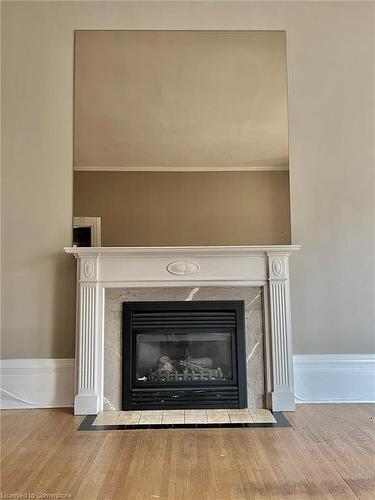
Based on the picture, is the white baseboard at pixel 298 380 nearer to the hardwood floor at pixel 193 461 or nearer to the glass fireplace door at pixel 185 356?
the hardwood floor at pixel 193 461

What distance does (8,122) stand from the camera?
3170mm

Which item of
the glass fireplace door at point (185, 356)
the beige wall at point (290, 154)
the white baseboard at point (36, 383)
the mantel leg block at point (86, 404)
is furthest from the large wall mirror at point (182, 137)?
the mantel leg block at point (86, 404)

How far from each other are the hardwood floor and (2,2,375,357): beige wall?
0.74 meters

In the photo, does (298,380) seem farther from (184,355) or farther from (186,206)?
(186,206)

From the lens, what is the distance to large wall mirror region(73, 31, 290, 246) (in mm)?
3098

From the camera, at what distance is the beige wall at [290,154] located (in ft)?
10.2

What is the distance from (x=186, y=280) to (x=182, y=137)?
1.15 meters

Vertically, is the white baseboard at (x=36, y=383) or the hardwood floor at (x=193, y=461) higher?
the white baseboard at (x=36, y=383)

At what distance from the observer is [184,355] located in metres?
3.03

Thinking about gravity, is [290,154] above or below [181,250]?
above

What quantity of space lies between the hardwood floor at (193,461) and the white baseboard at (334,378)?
1.12 ft

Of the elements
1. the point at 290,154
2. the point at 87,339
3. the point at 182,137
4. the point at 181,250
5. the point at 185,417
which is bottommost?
the point at 185,417

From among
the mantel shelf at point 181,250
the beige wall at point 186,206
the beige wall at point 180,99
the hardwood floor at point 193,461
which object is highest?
the beige wall at point 180,99

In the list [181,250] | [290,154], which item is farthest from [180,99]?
[181,250]
